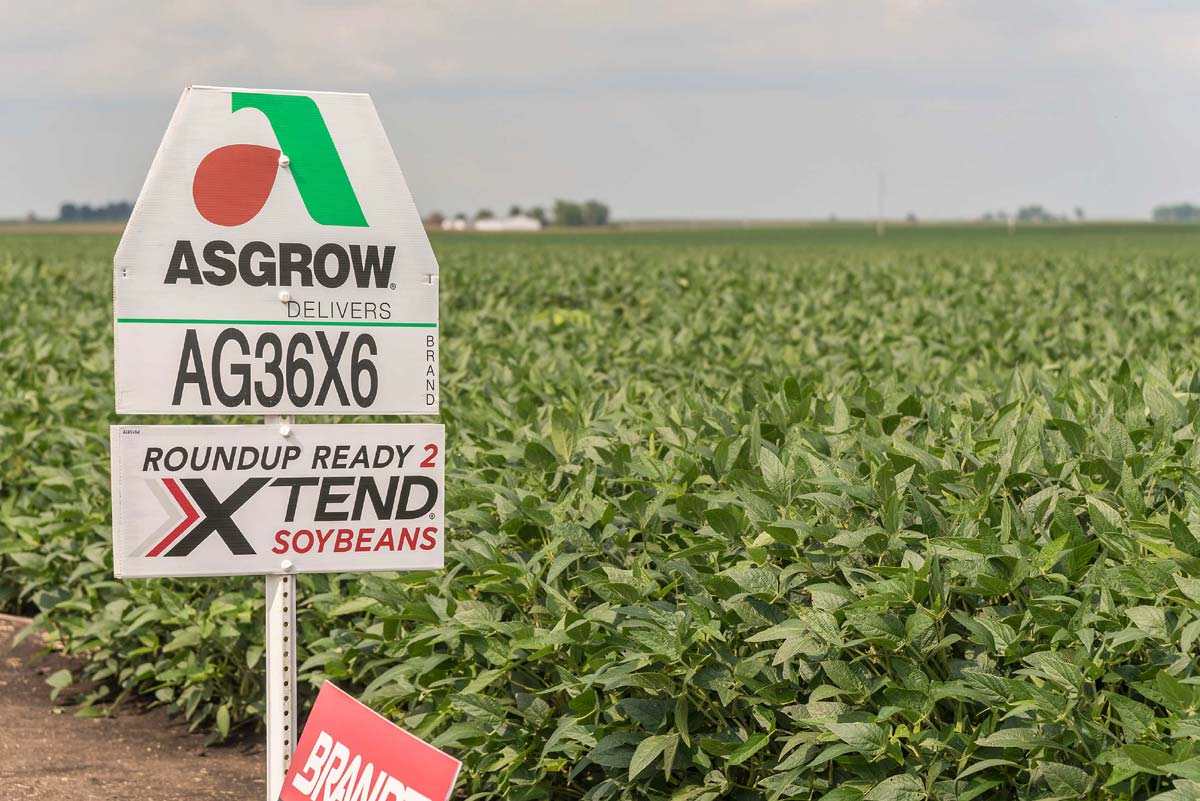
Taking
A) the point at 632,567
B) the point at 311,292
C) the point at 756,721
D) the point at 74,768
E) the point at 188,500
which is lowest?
the point at 74,768

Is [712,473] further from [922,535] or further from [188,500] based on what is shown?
[188,500]

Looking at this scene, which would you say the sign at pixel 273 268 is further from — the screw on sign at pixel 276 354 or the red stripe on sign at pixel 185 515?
the red stripe on sign at pixel 185 515

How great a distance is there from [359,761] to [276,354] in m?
0.95

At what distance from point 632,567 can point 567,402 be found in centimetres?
195

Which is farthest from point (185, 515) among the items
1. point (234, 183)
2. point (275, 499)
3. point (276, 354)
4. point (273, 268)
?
point (234, 183)

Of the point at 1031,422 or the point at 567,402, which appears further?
the point at 567,402

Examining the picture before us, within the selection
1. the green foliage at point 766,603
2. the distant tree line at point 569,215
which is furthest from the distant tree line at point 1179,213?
the green foliage at point 766,603

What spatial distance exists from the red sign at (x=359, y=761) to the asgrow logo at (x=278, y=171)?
1.10m

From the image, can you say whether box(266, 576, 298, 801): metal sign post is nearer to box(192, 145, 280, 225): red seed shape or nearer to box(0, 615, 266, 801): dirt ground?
box(192, 145, 280, 225): red seed shape

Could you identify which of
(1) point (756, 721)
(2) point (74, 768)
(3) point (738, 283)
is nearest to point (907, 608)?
(1) point (756, 721)

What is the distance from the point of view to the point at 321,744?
295 centimetres

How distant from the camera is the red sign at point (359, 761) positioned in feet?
8.61

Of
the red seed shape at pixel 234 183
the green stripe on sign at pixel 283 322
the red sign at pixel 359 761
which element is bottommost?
the red sign at pixel 359 761

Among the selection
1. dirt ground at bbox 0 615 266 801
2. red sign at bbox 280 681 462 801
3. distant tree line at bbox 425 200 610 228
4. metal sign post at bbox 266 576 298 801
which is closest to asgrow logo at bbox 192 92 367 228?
metal sign post at bbox 266 576 298 801
